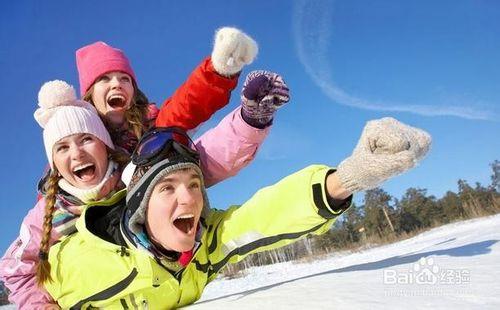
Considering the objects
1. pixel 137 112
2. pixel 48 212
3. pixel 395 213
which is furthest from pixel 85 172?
pixel 395 213

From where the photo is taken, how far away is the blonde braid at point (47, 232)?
7.87ft

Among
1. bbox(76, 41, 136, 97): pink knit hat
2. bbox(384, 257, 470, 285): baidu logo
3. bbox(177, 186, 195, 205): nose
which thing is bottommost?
bbox(384, 257, 470, 285): baidu logo

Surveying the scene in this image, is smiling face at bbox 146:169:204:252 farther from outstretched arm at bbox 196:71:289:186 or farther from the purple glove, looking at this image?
the purple glove

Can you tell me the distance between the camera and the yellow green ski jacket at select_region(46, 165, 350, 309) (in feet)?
6.47

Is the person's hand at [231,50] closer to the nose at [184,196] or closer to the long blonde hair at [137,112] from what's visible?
the nose at [184,196]

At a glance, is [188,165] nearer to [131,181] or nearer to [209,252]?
[131,181]

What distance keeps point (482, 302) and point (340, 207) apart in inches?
25.0

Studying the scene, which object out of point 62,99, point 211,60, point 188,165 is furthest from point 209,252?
point 62,99

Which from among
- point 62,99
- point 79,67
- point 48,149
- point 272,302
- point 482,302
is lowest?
point 482,302

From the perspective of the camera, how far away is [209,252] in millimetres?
2439

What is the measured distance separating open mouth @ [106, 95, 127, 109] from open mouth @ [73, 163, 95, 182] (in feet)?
2.22

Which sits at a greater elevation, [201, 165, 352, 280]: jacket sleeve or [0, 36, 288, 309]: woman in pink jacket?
[0, 36, 288, 309]: woman in pink jacket

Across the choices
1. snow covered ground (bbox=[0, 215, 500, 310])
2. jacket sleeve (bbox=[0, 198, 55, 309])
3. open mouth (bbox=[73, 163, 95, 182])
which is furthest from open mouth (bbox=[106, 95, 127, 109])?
snow covered ground (bbox=[0, 215, 500, 310])

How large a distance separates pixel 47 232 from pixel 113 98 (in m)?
1.22
